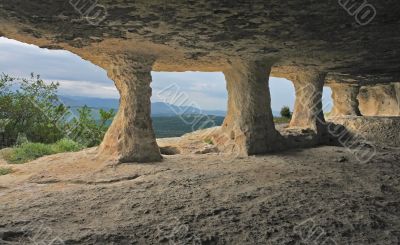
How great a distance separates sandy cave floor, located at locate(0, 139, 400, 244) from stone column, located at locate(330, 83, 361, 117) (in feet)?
25.4

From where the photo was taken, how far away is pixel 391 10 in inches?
186

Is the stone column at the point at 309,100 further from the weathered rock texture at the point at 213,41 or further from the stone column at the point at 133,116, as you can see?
the stone column at the point at 133,116

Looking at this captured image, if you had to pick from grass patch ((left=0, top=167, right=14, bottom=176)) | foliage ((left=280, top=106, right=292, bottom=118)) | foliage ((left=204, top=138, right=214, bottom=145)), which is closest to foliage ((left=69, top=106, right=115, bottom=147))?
foliage ((left=204, top=138, right=214, bottom=145))

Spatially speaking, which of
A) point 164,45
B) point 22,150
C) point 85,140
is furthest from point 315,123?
point 85,140

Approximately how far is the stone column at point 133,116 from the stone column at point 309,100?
4.71 meters

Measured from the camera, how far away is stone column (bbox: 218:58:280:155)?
25.2 feet

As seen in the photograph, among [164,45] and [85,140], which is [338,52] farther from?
[85,140]

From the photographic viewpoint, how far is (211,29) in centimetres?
531

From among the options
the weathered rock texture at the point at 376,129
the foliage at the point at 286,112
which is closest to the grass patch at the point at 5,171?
the weathered rock texture at the point at 376,129

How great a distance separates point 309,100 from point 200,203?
21.8ft

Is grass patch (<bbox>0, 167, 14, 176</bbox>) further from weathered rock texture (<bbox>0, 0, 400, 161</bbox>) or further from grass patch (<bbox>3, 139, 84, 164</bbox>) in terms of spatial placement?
grass patch (<bbox>3, 139, 84, 164</bbox>)

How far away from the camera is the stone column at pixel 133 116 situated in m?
6.53

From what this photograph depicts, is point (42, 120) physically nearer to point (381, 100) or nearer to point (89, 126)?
point (89, 126)

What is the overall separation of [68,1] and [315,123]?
23.2 ft
